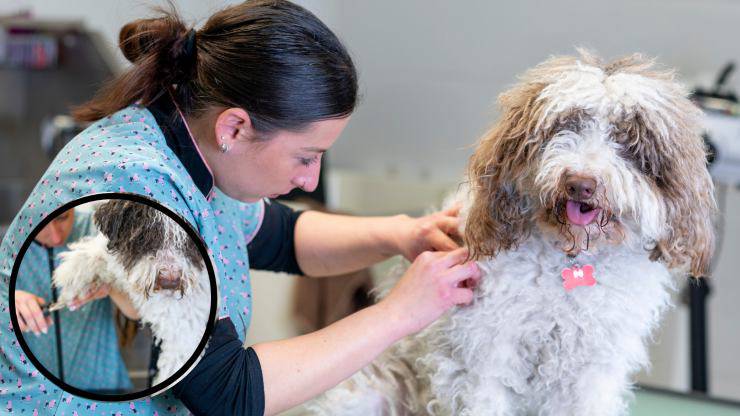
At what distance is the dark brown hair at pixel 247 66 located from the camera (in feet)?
4.09

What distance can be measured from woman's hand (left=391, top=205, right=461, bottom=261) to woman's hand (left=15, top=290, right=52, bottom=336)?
2.05 ft

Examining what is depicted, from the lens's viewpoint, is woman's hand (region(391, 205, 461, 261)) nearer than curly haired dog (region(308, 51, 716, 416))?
No

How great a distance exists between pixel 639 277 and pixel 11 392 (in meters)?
0.93

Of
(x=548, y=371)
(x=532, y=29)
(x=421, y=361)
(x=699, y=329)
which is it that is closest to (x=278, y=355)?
(x=421, y=361)

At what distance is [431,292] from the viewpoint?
134cm

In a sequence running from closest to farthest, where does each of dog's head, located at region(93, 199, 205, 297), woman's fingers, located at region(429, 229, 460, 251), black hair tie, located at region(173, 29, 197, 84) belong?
dog's head, located at region(93, 199, 205, 297)
black hair tie, located at region(173, 29, 197, 84)
woman's fingers, located at region(429, 229, 460, 251)

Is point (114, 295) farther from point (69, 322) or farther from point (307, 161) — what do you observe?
point (307, 161)

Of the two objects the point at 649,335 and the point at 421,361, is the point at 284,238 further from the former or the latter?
the point at 649,335

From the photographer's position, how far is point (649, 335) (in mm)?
1401

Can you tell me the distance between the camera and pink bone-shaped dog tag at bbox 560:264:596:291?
129 centimetres

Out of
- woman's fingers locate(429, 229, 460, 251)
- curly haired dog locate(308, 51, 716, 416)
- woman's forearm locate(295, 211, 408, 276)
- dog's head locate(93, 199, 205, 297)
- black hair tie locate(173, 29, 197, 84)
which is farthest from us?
woman's forearm locate(295, 211, 408, 276)

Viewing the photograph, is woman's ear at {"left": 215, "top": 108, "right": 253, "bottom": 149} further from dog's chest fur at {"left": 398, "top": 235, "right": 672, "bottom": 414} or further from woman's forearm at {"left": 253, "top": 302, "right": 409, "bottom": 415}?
dog's chest fur at {"left": 398, "top": 235, "right": 672, "bottom": 414}

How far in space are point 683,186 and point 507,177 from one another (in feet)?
0.81

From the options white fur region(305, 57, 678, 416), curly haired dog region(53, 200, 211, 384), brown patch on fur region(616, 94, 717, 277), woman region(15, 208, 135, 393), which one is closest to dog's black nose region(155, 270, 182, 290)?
curly haired dog region(53, 200, 211, 384)
